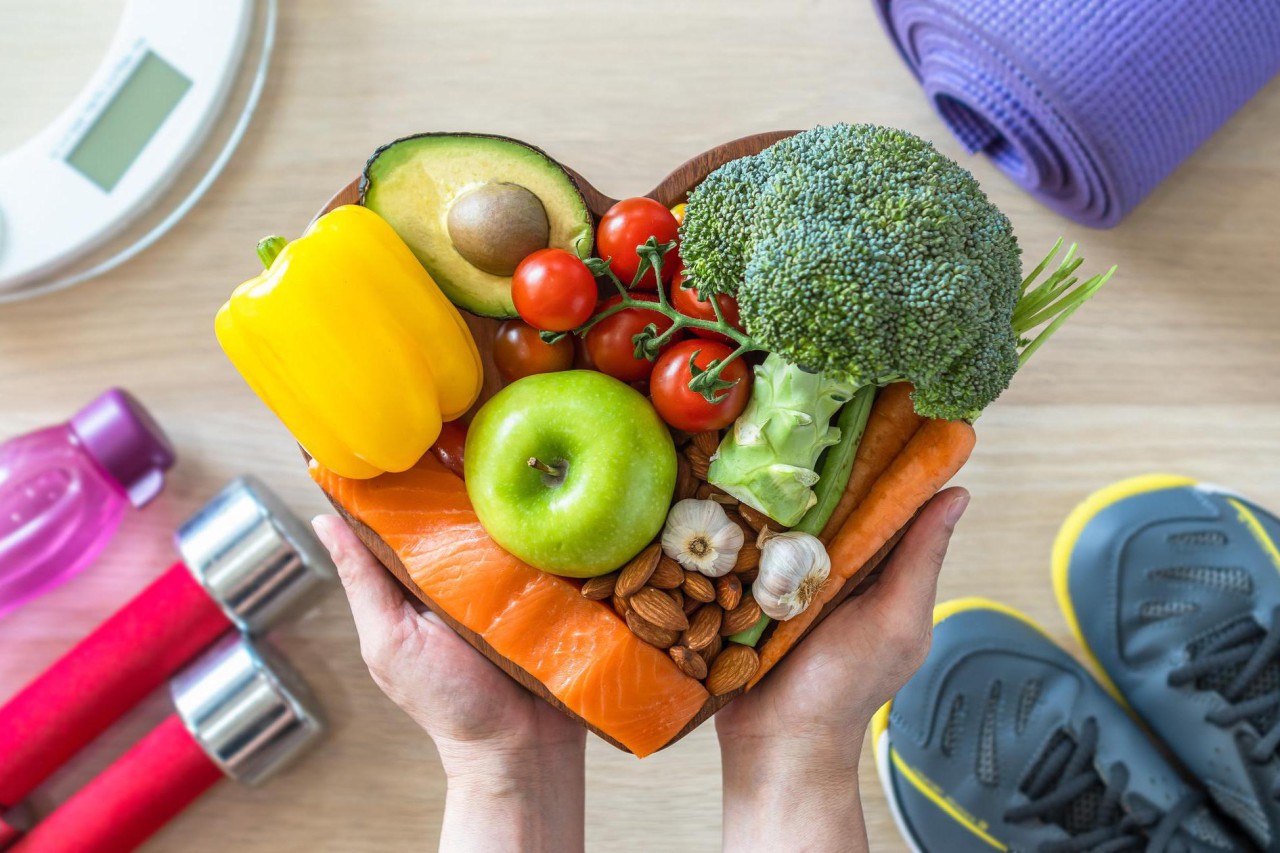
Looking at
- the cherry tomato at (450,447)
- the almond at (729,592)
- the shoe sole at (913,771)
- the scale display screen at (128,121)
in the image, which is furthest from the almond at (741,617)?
the scale display screen at (128,121)

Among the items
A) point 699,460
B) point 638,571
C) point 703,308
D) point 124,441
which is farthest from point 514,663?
point 124,441

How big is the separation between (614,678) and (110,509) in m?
0.80

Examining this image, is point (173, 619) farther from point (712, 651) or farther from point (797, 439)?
point (797, 439)

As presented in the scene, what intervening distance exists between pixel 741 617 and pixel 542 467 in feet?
0.82

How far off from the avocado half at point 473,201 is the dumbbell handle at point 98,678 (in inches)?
24.2

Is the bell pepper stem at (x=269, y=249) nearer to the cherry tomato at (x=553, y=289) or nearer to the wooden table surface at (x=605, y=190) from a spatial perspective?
the cherry tomato at (x=553, y=289)

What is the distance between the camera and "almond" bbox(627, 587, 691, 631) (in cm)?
93

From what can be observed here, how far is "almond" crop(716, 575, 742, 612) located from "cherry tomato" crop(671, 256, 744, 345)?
24 cm

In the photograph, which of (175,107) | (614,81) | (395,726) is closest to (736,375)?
(614,81)

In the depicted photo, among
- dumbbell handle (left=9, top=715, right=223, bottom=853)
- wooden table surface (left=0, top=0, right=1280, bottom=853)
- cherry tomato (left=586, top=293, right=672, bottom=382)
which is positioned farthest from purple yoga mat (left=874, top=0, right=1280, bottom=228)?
dumbbell handle (left=9, top=715, right=223, bottom=853)

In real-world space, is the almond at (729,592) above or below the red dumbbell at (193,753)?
above

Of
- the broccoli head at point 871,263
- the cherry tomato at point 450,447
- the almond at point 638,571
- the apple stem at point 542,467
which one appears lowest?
the almond at point 638,571

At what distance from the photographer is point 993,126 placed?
129 cm

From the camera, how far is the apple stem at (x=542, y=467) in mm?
920
